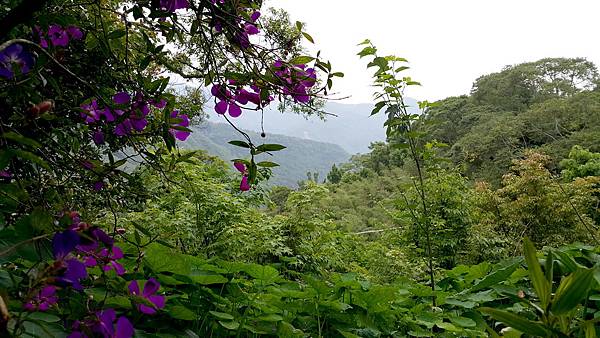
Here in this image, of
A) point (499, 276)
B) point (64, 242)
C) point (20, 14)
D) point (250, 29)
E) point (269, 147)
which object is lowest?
point (499, 276)

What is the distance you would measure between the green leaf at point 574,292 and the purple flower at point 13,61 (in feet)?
1.91

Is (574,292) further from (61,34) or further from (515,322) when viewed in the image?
(61,34)

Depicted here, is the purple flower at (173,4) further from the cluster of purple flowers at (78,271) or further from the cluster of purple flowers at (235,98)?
the cluster of purple flowers at (78,271)

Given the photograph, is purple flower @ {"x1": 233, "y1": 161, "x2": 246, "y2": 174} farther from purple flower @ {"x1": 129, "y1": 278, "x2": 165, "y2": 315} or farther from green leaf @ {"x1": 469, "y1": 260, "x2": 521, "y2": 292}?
green leaf @ {"x1": 469, "y1": 260, "x2": 521, "y2": 292}

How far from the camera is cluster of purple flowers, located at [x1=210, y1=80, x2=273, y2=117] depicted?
72cm

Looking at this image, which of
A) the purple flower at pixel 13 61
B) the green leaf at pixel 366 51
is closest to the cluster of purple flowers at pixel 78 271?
the purple flower at pixel 13 61

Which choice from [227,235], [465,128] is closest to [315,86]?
[227,235]

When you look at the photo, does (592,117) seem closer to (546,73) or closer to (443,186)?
(546,73)

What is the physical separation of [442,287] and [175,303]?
75 cm

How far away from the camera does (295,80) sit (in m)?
0.71

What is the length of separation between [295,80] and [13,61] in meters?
0.39

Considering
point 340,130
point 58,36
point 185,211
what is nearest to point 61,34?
point 58,36

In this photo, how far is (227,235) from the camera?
270 centimetres

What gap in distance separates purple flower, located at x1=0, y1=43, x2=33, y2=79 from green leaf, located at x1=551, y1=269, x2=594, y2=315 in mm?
583
